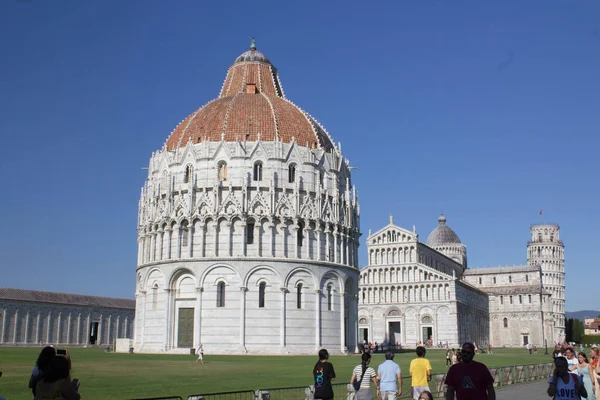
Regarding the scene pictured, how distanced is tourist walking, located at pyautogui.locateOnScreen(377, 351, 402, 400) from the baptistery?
38.5m

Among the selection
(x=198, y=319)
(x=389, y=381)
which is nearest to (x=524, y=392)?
(x=389, y=381)

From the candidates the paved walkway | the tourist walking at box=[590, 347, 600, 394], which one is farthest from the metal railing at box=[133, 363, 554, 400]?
the tourist walking at box=[590, 347, 600, 394]

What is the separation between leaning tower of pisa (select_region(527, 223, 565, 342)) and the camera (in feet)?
491

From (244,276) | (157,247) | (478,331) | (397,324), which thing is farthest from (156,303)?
(478,331)

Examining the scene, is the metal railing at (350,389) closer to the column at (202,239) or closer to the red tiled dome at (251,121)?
the column at (202,239)

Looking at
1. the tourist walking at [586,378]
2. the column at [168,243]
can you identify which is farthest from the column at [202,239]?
the tourist walking at [586,378]

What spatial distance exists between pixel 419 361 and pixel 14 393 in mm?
13757

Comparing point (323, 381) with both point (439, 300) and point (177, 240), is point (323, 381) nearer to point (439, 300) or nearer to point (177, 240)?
point (177, 240)

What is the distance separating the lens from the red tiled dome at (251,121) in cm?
5822

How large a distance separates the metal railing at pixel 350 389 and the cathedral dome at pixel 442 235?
111886 millimetres

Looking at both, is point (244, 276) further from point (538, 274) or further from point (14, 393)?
point (538, 274)

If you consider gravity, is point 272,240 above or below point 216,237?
below

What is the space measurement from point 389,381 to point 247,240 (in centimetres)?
3996

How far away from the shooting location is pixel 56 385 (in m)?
9.56
